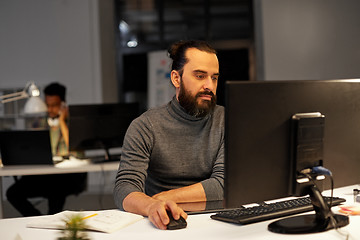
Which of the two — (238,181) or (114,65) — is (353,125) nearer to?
(238,181)

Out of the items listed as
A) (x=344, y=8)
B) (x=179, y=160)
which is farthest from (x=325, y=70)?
(x=179, y=160)

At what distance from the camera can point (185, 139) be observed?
1908 millimetres

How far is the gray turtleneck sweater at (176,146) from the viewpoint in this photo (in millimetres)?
1867

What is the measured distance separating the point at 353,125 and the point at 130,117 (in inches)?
94.6

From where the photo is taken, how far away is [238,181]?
1109mm

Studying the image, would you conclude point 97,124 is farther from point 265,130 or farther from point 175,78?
point 265,130

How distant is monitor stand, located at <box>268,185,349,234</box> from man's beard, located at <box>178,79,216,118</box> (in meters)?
0.66

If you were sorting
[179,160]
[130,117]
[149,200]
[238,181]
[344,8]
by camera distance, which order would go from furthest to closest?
[344,8] → [130,117] → [179,160] → [149,200] → [238,181]

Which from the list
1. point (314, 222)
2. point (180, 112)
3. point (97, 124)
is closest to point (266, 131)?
point (314, 222)

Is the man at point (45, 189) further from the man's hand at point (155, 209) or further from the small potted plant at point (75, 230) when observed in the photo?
the small potted plant at point (75, 230)

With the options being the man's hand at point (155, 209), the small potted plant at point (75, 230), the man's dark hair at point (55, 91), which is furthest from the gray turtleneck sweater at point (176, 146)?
the man's dark hair at point (55, 91)

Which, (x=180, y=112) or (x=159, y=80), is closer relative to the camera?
(x=180, y=112)

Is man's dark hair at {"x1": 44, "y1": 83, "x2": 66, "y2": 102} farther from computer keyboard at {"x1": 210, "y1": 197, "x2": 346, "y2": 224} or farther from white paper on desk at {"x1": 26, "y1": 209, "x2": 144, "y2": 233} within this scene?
computer keyboard at {"x1": 210, "y1": 197, "x2": 346, "y2": 224}

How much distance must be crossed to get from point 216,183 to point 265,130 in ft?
2.37
